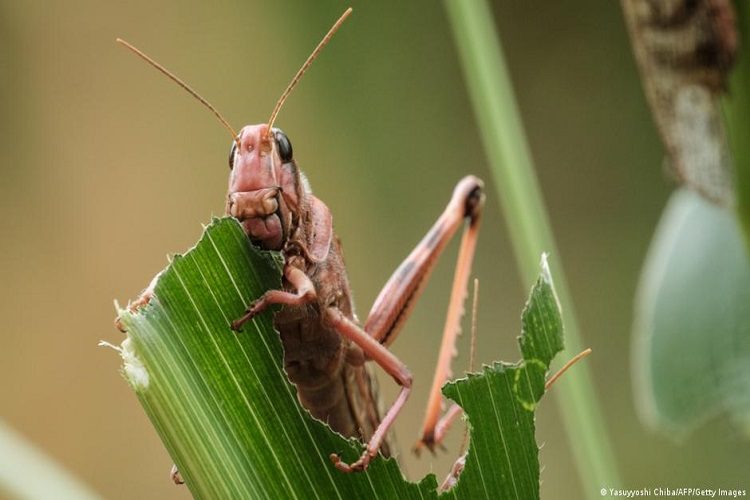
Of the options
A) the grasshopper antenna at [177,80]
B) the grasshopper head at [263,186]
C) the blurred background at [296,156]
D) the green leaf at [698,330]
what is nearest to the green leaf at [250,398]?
the grasshopper head at [263,186]

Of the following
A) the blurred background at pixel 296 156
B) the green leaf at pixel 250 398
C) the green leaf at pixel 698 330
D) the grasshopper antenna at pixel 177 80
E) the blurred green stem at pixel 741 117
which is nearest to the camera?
the green leaf at pixel 250 398

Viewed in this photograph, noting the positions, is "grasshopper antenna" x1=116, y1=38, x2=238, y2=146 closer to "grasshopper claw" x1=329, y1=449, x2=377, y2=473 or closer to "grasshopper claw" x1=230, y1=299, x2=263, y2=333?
"grasshopper claw" x1=230, y1=299, x2=263, y2=333

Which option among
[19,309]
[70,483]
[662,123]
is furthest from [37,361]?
[662,123]

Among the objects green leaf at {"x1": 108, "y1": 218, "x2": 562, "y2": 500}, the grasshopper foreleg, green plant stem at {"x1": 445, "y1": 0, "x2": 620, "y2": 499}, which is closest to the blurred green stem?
green plant stem at {"x1": 445, "y1": 0, "x2": 620, "y2": 499}

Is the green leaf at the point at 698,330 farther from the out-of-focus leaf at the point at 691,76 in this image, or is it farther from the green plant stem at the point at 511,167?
the green plant stem at the point at 511,167

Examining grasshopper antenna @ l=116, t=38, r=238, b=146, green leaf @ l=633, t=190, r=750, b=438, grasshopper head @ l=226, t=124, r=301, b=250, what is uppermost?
grasshopper antenna @ l=116, t=38, r=238, b=146
